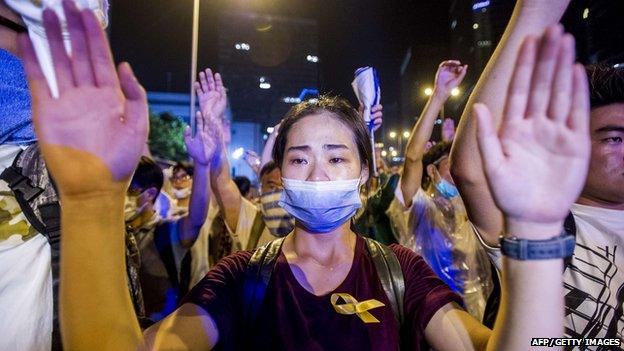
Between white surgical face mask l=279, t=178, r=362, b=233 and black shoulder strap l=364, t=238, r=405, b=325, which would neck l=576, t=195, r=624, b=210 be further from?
white surgical face mask l=279, t=178, r=362, b=233

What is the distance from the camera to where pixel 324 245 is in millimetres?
2131

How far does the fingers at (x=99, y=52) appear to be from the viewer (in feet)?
2.97

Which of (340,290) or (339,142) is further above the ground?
(339,142)

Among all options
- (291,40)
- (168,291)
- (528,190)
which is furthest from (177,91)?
(528,190)

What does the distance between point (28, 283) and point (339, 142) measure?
5.06 feet

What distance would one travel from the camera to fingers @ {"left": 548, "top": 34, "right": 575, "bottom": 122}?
944 mm

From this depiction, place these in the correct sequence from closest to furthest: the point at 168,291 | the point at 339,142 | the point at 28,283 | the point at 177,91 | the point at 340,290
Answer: the point at 28,283, the point at 340,290, the point at 339,142, the point at 168,291, the point at 177,91

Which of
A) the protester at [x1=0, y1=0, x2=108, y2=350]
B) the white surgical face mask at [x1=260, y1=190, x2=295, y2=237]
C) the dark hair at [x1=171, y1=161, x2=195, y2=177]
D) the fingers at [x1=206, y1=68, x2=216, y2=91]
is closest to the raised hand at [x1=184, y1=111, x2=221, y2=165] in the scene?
the fingers at [x1=206, y1=68, x2=216, y2=91]

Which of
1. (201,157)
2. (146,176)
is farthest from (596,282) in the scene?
(146,176)

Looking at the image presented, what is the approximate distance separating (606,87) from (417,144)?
158cm

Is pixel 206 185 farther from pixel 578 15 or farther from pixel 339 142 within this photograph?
pixel 578 15

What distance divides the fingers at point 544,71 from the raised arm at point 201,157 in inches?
107

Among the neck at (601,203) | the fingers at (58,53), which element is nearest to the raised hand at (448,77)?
the neck at (601,203)

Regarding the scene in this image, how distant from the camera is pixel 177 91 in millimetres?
45219
